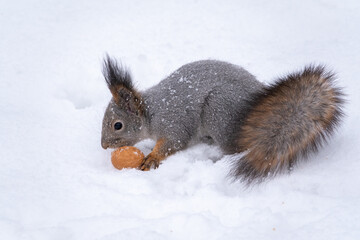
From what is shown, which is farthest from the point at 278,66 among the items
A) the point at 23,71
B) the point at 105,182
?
the point at 23,71

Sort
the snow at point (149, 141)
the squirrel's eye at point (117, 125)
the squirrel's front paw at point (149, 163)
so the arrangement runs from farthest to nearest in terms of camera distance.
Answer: the squirrel's eye at point (117, 125)
the squirrel's front paw at point (149, 163)
the snow at point (149, 141)

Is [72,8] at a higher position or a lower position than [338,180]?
higher

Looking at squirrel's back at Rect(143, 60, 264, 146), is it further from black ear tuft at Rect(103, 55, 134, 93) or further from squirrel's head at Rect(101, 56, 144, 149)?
black ear tuft at Rect(103, 55, 134, 93)

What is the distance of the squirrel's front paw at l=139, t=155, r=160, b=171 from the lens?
241 centimetres

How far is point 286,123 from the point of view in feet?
6.58

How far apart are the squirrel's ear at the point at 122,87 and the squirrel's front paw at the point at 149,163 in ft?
1.13

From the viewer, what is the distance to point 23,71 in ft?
11.0

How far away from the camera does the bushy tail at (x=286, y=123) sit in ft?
6.48

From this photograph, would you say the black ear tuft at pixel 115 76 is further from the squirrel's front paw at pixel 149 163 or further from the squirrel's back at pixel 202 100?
the squirrel's front paw at pixel 149 163

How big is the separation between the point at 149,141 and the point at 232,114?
28.2 inches

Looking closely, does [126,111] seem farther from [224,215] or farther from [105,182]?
[224,215]

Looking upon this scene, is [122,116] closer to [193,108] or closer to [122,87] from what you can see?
[122,87]

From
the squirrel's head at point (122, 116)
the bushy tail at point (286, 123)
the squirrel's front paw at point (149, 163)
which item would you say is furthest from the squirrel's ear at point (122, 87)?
the bushy tail at point (286, 123)

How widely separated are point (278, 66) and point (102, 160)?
1549mm
